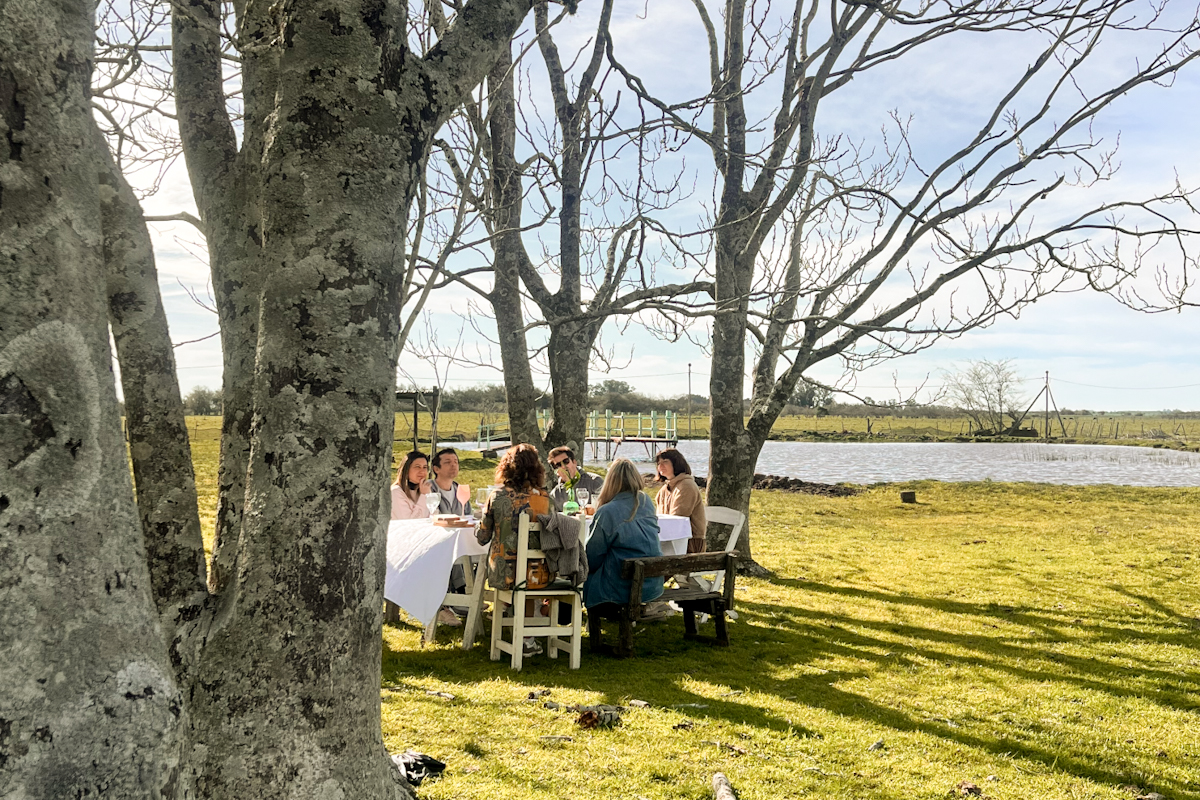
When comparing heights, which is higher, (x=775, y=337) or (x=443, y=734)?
(x=775, y=337)

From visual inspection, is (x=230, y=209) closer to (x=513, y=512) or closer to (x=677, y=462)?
(x=513, y=512)

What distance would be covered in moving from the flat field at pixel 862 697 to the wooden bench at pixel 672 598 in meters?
0.18

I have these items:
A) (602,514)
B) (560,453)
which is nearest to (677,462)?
(560,453)

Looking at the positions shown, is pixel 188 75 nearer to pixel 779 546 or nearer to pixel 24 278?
pixel 24 278

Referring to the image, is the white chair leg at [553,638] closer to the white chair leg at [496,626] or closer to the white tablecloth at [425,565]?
the white chair leg at [496,626]

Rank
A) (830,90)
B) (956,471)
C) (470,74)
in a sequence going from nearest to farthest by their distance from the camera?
(470,74) < (830,90) < (956,471)

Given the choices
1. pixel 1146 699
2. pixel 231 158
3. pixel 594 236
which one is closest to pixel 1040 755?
pixel 1146 699

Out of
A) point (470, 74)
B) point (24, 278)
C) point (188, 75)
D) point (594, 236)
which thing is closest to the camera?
point (24, 278)

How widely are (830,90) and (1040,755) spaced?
23.0ft

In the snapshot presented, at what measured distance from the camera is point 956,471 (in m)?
28.3

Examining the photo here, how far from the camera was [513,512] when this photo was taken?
211 inches

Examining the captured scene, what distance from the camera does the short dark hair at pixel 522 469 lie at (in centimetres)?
536

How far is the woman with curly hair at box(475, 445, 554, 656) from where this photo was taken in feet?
17.5

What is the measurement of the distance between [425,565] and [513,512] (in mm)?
779
